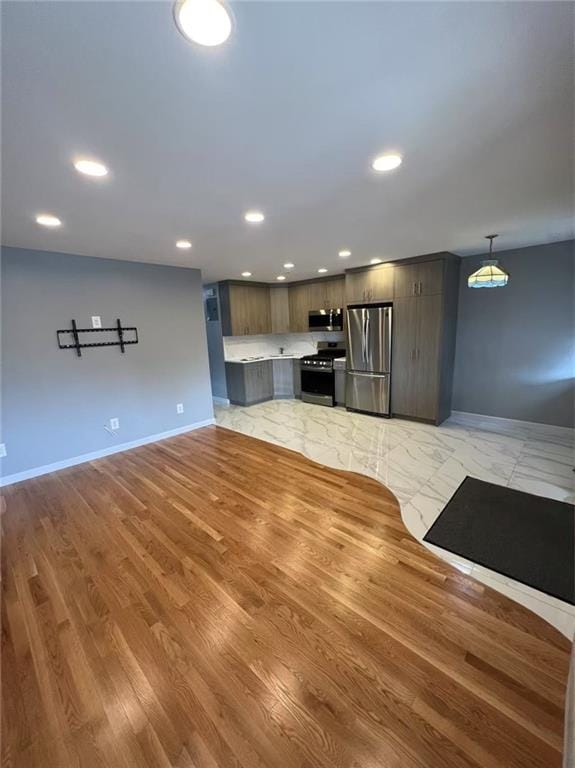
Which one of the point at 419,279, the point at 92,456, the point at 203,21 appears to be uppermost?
the point at 203,21

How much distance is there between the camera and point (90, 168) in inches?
61.9

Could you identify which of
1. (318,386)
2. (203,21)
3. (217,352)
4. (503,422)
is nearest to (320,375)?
(318,386)

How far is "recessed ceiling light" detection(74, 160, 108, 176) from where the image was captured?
4.97 ft

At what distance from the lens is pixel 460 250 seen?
3.95 m

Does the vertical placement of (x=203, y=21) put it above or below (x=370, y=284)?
above

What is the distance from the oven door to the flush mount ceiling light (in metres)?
3.93

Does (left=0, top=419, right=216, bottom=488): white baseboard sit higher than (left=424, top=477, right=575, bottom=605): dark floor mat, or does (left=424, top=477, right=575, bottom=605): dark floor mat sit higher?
(left=0, top=419, right=216, bottom=488): white baseboard

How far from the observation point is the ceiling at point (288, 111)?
0.87 meters

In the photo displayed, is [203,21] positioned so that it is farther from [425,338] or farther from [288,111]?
[425,338]

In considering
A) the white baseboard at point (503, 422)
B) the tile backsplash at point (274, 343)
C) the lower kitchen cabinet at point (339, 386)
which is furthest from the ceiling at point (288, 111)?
the tile backsplash at point (274, 343)

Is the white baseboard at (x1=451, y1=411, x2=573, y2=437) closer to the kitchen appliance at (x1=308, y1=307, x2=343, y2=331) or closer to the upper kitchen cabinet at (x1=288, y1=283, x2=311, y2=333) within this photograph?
the kitchen appliance at (x1=308, y1=307, x2=343, y2=331)

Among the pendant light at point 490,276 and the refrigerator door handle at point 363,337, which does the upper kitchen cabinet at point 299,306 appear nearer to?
the refrigerator door handle at point 363,337

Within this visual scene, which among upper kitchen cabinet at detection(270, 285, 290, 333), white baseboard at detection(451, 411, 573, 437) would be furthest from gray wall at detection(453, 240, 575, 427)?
upper kitchen cabinet at detection(270, 285, 290, 333)

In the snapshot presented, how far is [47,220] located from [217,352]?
3798mm
